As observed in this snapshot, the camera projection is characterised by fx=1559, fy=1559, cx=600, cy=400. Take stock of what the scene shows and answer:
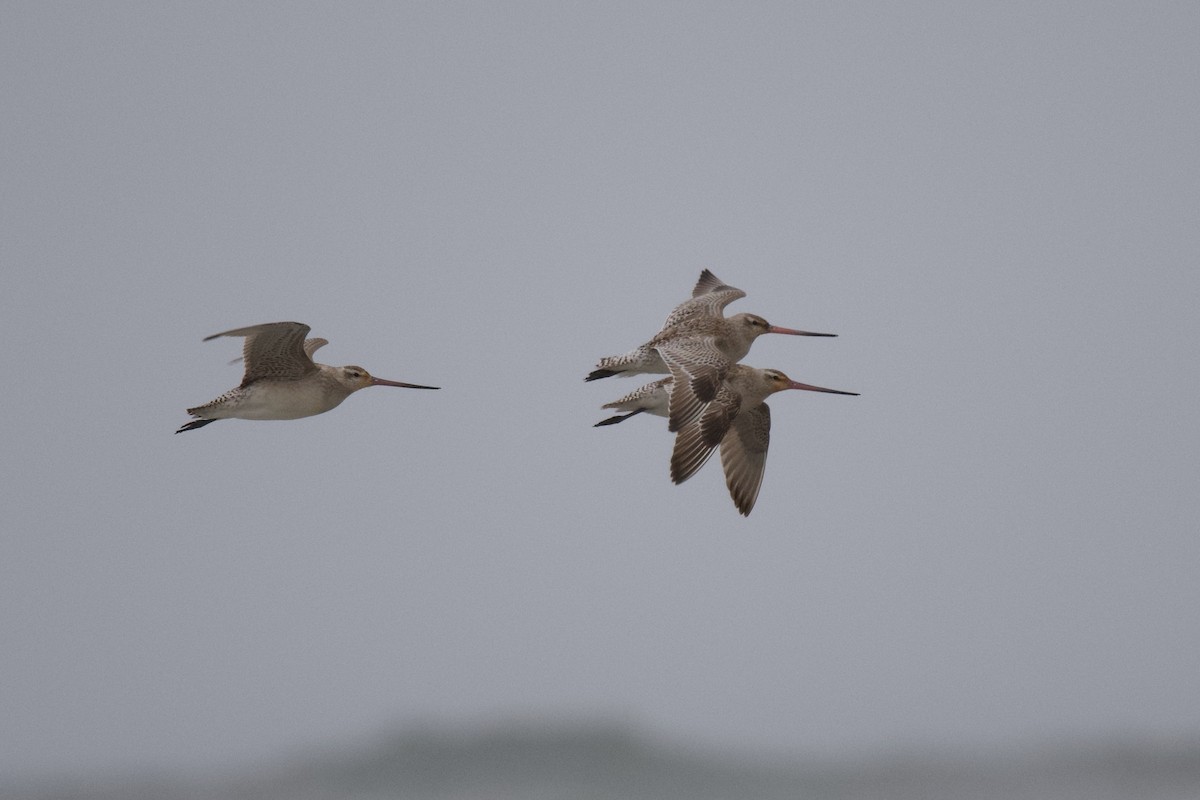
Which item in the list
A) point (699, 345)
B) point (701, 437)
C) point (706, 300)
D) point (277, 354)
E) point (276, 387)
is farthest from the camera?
point (706, 300)

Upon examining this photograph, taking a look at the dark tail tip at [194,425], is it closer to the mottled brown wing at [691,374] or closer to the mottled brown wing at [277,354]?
the mottled brown wing at [277,354]

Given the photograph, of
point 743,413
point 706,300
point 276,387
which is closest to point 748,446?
point 743,413

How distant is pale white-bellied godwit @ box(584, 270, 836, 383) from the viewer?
12.8 meters

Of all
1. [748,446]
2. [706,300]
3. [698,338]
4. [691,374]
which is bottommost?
[748,446]

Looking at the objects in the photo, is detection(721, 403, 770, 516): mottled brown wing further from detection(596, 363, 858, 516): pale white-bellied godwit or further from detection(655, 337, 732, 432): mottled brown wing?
detection(655, 337, 732, 432): mottled brown wing

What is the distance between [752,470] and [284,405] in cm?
395

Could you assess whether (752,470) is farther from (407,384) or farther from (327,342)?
(327,342)

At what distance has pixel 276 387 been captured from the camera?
12234 mm

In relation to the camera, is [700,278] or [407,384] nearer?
[407,384]

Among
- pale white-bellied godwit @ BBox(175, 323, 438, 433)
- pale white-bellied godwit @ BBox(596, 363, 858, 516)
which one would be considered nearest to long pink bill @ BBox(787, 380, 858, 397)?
pale white-bellied godwit @ BBox(596, 363, 858, 516)

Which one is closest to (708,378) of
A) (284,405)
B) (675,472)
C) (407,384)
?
(675,472)

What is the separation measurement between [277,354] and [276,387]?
0.99ft

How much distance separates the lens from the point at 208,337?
33.6 feet

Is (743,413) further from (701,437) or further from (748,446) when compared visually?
(701,437)
